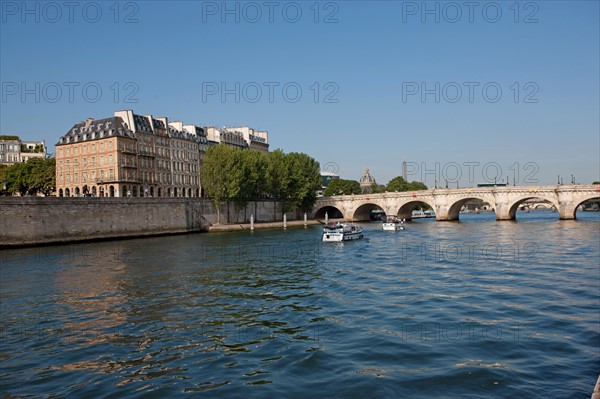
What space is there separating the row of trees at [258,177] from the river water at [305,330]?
5062 cm

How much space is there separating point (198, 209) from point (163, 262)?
45829 millimetres

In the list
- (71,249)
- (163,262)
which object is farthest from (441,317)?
(71,249)

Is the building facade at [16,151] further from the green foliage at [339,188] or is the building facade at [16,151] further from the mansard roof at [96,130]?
the green foliage at [339,188]

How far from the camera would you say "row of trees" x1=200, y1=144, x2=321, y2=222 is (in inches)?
3386

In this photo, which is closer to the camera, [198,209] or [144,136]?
[198,209]

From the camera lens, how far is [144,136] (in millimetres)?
96125

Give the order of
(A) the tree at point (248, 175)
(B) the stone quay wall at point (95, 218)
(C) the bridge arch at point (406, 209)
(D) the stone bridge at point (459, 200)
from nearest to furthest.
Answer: (B) the stone quay wall at point (95, 218), (D) the stone bridge at point (459, 200), (A) the tree at point (248, 175), (C) the bridge arch at point (406, 209)

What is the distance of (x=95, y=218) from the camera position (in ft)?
210

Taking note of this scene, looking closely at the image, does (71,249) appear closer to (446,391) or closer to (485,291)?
(485,291)

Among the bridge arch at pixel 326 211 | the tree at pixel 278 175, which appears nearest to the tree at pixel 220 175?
the tree at pixel 278 175

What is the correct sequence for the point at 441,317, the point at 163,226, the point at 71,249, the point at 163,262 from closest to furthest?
the point at 441,317
the point at 163,262
the point at 71,249
the point at 163,226

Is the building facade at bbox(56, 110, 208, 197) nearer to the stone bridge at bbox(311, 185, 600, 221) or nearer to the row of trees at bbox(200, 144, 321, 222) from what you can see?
the row of trees at bbox(200, 144, 321, 222)

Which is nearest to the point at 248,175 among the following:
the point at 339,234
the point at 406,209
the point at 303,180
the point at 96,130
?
the point at 303,180

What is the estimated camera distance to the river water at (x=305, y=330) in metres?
13.1
